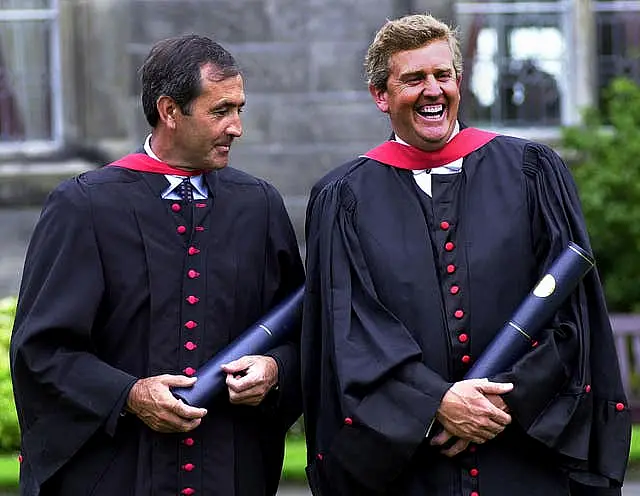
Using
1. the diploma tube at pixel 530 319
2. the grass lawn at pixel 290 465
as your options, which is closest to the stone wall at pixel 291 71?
the grass lawn at pixel 290 465

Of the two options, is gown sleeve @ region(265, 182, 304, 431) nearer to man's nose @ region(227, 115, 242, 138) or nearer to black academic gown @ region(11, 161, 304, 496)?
black academic gown @ region(11, 161, 304, 496)

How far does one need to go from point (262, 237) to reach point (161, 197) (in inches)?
13.8

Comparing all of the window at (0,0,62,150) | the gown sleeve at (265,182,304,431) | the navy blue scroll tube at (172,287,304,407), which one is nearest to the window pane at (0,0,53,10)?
the window at (0,0,62,150)

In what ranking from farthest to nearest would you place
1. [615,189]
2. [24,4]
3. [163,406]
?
[24,4] < [615,189] < [163,406]

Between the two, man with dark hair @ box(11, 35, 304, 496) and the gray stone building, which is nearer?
man with dark hair @ box(11, 35, 304, 496)

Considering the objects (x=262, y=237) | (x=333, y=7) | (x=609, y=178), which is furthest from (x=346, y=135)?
(x=262, y=237)

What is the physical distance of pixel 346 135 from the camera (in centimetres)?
1044

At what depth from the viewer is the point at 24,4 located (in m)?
10.9

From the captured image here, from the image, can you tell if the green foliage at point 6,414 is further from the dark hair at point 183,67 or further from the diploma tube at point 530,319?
the diploma tube at point 530,319

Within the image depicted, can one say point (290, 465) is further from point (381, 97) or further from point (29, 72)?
point (29, 72)

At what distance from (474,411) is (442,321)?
32 centimetres

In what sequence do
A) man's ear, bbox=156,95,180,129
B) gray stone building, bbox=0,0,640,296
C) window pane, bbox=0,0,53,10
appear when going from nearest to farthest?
man's ear, bbox=156,95,180,129 → gray stone building, bbox=0,0,640,296 → window pane, bbox=0,0,53,10

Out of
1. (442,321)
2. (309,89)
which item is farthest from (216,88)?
(309,89)

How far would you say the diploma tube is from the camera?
439 centimetres
